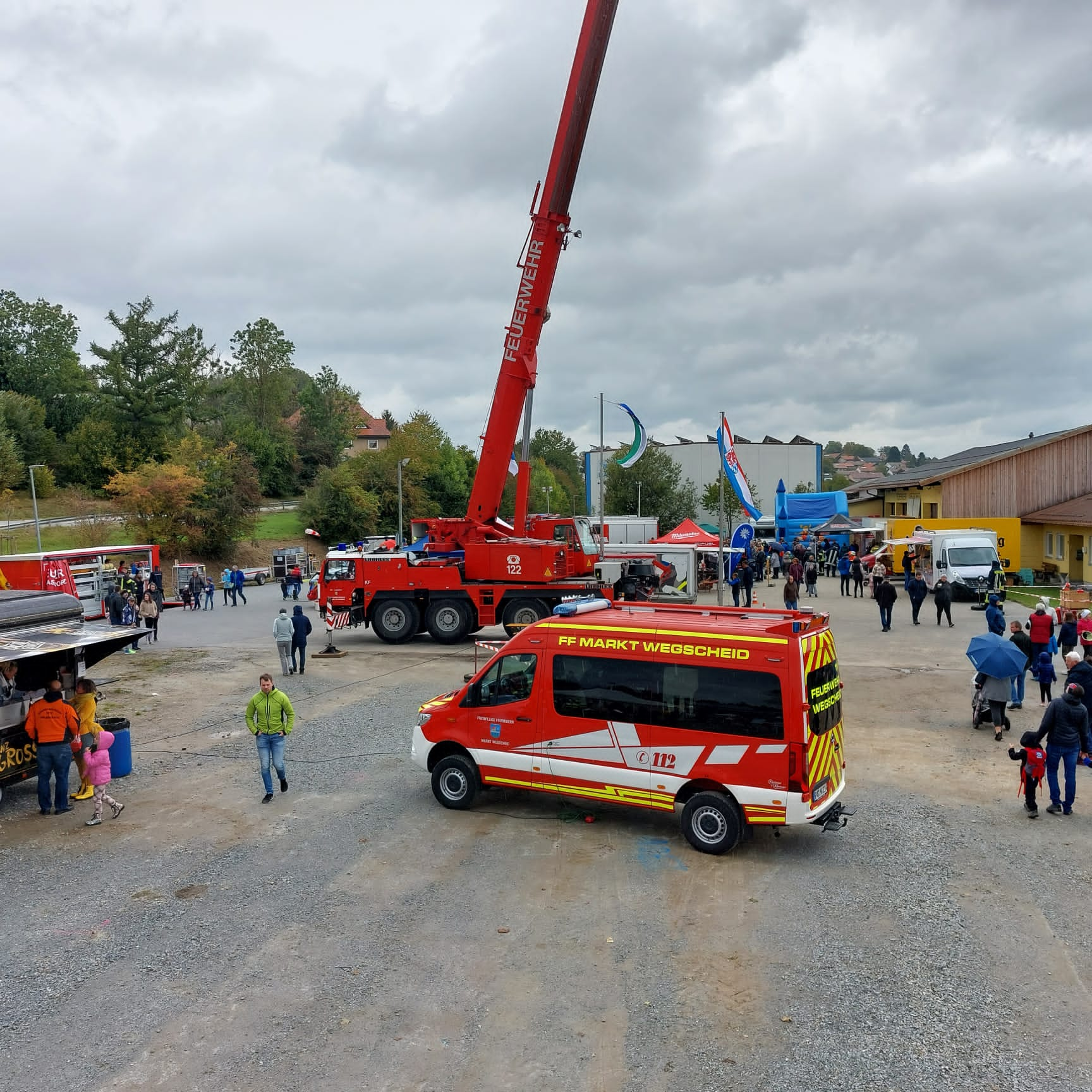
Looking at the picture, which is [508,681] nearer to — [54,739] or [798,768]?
[798,768]

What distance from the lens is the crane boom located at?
733 inches

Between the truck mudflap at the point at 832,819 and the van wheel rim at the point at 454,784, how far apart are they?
3.65 meters

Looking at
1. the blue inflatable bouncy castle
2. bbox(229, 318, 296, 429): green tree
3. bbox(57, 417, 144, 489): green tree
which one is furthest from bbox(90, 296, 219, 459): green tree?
the blue inflatable bouncy castle

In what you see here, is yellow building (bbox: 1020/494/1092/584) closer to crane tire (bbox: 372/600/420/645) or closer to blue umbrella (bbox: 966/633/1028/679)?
blue umbrella (bbox: 966/633/1028/679)

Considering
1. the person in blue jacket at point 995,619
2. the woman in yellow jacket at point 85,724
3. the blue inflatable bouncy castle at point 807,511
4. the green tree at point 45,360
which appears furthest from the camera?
the green tree at point 45,360

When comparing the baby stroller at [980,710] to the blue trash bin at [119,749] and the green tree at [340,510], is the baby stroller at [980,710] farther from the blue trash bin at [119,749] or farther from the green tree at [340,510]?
the green tree at [340,510]

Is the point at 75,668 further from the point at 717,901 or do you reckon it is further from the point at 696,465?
the point at 696,465

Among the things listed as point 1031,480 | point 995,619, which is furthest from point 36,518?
point 1031,480

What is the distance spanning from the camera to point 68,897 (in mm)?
7773

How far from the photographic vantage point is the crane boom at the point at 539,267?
1862 cm

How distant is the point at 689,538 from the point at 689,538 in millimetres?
25

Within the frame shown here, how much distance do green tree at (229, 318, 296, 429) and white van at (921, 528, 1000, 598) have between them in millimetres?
63750

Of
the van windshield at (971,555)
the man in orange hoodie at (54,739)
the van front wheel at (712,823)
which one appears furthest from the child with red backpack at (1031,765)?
the van windshield at (971,555)

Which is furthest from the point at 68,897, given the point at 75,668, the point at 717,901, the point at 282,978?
the point at 717,901
